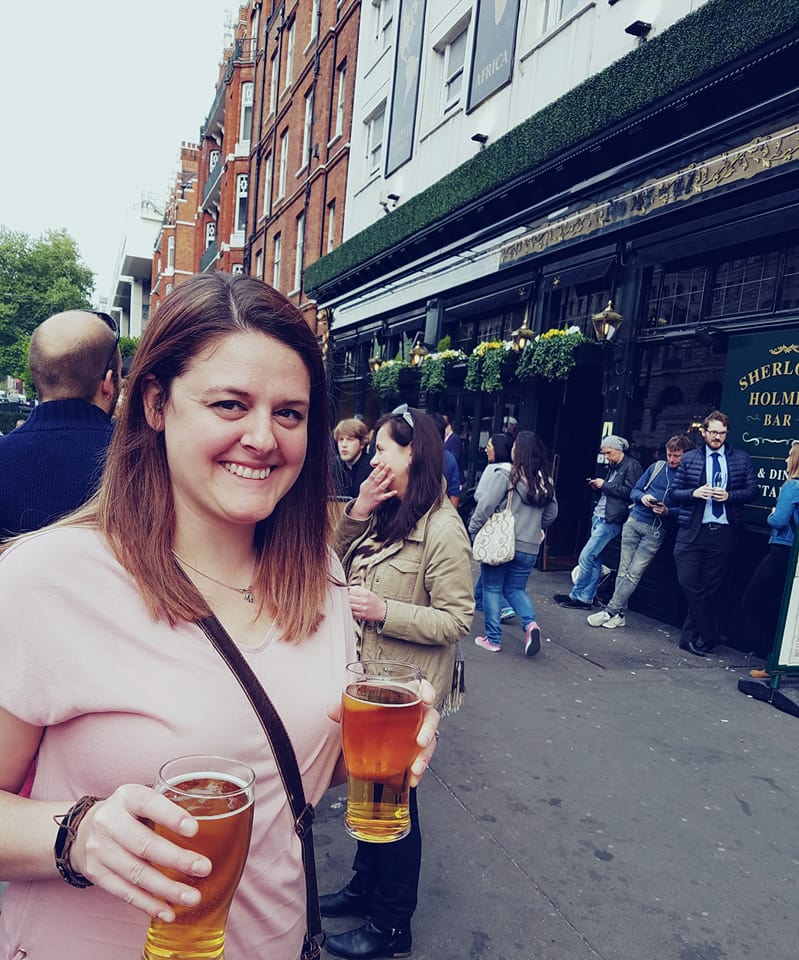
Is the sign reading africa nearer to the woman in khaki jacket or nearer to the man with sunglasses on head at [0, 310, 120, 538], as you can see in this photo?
the woman in khaki jacket

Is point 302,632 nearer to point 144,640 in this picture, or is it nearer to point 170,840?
point 144,640

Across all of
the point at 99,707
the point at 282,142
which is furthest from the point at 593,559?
the point at 282,142

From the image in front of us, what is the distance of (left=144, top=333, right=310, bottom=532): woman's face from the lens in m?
1.23

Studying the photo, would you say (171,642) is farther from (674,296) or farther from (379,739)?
(674,296)

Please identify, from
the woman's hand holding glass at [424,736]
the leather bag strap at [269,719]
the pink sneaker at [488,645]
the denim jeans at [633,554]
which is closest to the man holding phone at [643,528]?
the denim jeans at [633,554]

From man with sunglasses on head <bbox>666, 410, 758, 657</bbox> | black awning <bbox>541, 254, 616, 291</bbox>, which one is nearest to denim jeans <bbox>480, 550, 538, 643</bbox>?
man with sunglasses on head <bbox>666, 410, 758, 657</bbox>

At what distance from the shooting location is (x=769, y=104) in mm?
5812

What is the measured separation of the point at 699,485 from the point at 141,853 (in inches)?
236

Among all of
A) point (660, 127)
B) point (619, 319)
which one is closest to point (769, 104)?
point (660, 127)

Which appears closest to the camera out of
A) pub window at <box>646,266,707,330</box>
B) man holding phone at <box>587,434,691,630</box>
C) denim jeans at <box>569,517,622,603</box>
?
man holding phone at <box>587,434,691,630</box>

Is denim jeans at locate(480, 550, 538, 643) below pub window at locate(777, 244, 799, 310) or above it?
below

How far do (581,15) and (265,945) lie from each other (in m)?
9.86

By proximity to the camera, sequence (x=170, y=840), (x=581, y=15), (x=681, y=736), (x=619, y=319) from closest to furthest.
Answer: (x=170, y=840) → (x=681, y=736) → (x=619, y=319) → (x=581, y=15)

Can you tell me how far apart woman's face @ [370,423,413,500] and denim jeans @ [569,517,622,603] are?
482 cm
